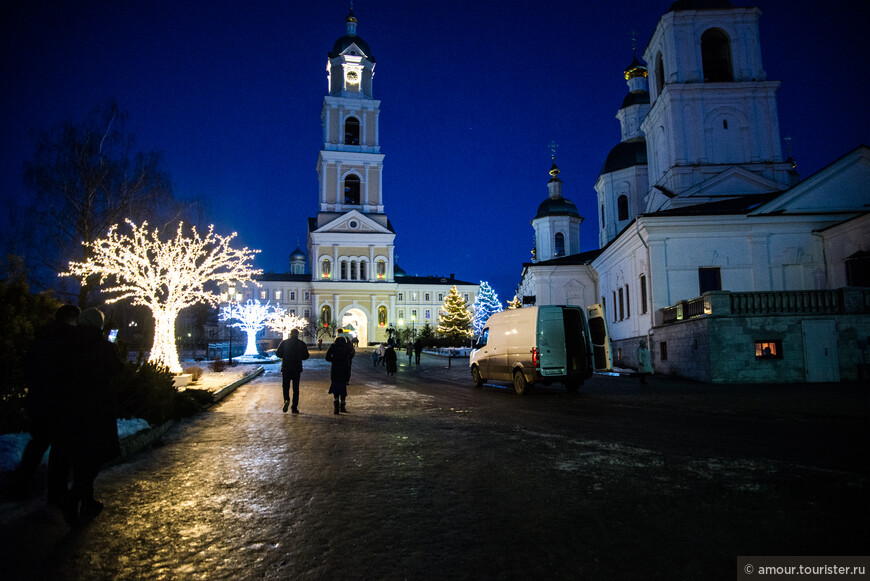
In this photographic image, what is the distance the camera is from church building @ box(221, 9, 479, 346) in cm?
7362

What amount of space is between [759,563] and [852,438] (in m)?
5.76

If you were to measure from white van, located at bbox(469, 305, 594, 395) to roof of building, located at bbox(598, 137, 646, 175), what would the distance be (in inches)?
1365

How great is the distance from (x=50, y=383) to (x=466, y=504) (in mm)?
3531

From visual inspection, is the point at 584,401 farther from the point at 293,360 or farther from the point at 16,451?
the point at 16,451

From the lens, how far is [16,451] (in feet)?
17.8

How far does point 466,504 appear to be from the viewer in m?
4.66

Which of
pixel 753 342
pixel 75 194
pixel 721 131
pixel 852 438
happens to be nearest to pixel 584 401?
pixel 852 438


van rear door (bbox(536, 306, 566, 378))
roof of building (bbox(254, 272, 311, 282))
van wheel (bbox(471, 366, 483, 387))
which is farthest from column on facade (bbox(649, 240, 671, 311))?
roof of building (bbox(254, 272, 311, 282))

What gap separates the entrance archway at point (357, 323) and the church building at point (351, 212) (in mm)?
138

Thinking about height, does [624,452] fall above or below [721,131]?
below

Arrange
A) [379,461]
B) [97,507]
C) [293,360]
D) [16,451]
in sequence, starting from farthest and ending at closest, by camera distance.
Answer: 1. [293,360]
2. [379,461]
3. [16,451]
4. [97,507]

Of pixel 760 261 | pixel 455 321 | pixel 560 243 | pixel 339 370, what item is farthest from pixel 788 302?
pixel 455 321

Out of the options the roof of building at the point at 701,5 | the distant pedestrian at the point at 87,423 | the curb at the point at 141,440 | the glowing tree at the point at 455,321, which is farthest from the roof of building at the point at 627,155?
the distant pedestrian at the point at 87,423

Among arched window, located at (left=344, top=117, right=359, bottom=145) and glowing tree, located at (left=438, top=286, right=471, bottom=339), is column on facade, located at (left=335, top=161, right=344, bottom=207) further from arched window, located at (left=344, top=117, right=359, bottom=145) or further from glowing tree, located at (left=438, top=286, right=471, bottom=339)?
glowing tree, located at (left=438, top=286, right=471, bottom=339)
